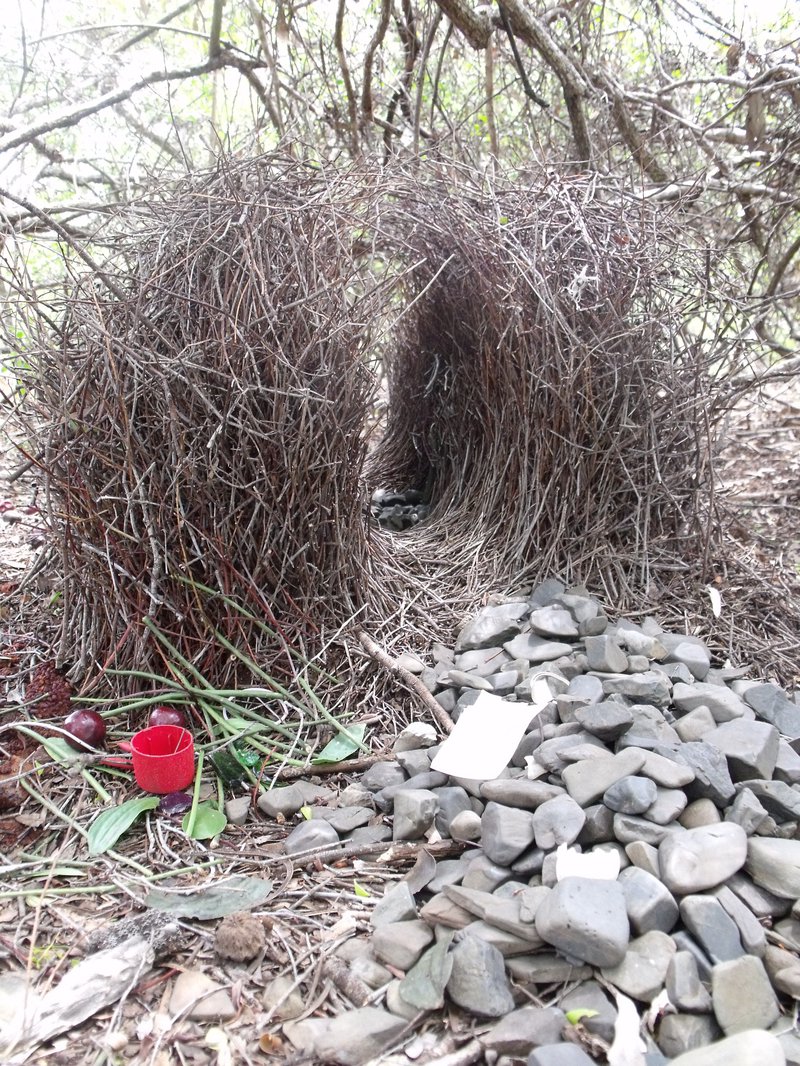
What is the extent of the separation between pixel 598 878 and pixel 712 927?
190mm

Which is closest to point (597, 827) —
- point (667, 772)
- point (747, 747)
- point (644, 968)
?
point (667, 772)

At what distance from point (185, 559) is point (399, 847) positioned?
2.83 feet

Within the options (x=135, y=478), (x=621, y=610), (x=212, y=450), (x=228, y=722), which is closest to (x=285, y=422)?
(x=212, y=450)

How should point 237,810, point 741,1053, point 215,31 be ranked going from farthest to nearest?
point 215,31, point 237,810, point 741,1053

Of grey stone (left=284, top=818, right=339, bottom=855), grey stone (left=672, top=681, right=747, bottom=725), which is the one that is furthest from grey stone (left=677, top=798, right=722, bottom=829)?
grey stone (left=284, top=818, right=339, bottom=855)

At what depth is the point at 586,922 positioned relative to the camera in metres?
1.23

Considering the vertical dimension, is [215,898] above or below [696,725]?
below

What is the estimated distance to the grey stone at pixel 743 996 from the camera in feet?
3.82

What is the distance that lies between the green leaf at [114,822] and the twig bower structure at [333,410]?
40cm

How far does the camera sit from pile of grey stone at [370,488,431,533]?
3326mm

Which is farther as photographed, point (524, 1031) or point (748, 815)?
point (748, 815)

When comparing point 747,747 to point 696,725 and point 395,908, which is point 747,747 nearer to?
point 696,725

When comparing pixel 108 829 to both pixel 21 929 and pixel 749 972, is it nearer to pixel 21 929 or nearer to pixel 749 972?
pixel 21 929

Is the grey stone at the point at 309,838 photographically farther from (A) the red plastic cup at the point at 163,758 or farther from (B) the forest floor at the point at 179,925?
(A) the red plastic cup at the point at 163,758
